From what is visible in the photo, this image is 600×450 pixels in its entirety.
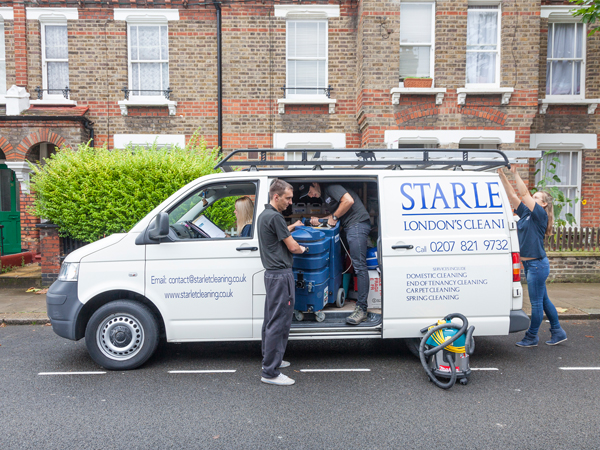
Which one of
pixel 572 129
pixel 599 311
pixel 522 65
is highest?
pixel 522 65

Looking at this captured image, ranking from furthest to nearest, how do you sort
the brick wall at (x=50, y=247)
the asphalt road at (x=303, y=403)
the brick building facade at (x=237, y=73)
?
1. the brick building facade at (x=237, y=73)
2. the brick wall at (x=50, y=247)
3. the asphalt road at (x=303, y=403)

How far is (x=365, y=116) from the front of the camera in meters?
10.5

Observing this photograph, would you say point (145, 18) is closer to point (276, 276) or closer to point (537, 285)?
point (276, 276)

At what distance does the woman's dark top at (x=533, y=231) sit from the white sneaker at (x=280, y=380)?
3.29m

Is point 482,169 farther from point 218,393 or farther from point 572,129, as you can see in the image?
point 572,129

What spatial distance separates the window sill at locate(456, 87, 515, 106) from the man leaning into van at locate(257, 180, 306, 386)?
25.1ft

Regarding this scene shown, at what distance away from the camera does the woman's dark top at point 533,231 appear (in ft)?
17.8

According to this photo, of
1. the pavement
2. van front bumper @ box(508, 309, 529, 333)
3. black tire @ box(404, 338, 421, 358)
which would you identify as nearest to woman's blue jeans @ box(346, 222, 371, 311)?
black tire @ box(404, 338, 421, 358)

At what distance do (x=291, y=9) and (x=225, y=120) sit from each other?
10.5 feet

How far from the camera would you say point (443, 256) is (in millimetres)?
4773

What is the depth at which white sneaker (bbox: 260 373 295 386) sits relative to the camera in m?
4.34

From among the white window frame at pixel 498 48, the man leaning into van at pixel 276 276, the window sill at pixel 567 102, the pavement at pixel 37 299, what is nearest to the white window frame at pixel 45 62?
the pavement at pixel 37 299

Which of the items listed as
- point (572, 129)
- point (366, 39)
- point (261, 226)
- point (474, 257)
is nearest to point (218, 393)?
point (261, 226)

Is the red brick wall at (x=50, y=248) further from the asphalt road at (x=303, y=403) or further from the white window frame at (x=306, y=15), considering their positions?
the white window frame at (x=306, y=15)
